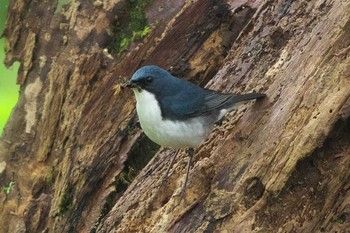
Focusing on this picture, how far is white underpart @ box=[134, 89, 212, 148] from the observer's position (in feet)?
16.1

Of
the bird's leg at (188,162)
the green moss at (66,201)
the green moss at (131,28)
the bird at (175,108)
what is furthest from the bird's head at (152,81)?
the green moss at (66,201)

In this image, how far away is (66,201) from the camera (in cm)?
612

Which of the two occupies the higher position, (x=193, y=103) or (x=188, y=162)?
(x=193, y=103)

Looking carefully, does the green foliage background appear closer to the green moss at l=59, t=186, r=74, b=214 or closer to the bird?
the green moss at l=59, t=186, r=74, b=214

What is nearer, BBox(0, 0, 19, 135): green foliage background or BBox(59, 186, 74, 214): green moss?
BBox(59, 186, 74, 214): green moss

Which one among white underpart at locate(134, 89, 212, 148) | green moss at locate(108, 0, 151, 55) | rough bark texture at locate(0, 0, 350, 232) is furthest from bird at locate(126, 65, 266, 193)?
green moss at locate(108, 0, 151, 55)

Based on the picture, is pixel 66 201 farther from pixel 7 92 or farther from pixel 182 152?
pixel 7 92

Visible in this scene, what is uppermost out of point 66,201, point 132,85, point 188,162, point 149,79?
point 149,79

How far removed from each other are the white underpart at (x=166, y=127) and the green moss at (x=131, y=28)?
1464 mm

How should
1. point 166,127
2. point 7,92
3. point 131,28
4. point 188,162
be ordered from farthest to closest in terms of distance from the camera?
point 7,92 < point 131,28 < point 188,162 < point 166,127

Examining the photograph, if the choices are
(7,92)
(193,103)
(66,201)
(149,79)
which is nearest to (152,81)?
(149,79)

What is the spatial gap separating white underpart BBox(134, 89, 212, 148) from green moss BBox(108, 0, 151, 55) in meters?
1.46

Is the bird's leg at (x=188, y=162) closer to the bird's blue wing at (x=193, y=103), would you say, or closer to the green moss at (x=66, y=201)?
the bird's blue wing at (x=193, y=103)

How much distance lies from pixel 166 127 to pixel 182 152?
2.14ft
